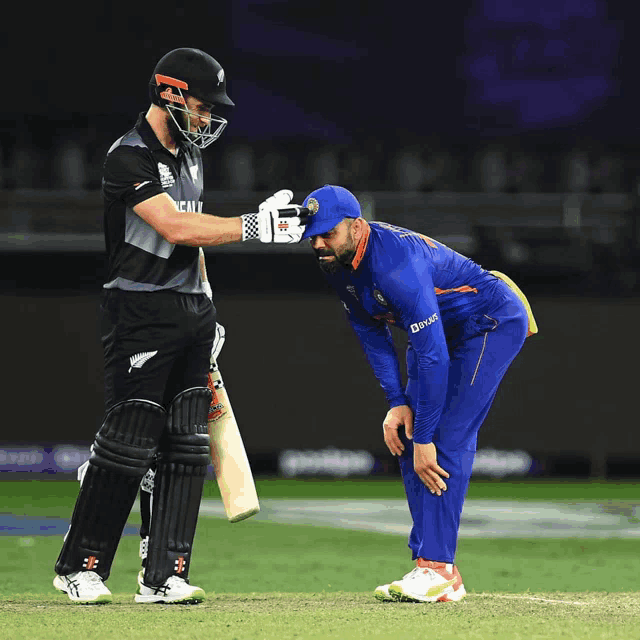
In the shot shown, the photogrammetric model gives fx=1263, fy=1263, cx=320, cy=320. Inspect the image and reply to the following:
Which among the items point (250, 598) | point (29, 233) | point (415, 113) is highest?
point (415, 113)

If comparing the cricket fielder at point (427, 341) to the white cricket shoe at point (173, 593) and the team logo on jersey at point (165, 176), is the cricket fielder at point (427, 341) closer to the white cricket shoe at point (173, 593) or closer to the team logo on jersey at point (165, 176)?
the team logo on jersey at point (165, 176)

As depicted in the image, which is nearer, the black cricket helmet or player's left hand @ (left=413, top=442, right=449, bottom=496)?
the black cricket helmet

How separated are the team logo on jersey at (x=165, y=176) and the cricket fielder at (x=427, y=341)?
53 cm

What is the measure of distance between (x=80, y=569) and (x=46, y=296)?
304 inches

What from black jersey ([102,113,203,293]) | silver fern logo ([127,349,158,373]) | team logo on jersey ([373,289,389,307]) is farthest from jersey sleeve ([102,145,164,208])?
team logo on jersey ([373,289,389,307])

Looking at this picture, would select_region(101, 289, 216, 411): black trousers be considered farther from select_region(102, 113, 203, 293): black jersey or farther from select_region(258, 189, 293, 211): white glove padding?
select_region(258, 189, 293, 211): white glove padding

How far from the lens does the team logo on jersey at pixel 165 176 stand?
188 inches

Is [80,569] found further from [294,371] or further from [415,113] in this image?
[415,113]

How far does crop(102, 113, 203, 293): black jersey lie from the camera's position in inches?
185

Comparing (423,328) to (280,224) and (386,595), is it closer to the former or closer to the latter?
(280,224)

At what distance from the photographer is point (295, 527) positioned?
8.84 m

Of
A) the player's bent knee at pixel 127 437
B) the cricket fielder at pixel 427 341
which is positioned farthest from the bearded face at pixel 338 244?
the player's bent knee at pixel 127 437

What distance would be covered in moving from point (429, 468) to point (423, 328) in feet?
1.86

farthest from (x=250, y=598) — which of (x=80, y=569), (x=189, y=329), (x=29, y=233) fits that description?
(x=29, y=233)
